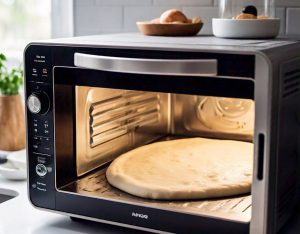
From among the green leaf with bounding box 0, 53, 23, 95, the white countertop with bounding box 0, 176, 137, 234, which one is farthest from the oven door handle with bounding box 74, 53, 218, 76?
the green leaf with bounding box 0, 53, 23, 95

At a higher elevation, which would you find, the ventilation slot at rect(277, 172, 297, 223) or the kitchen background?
the kitchen background

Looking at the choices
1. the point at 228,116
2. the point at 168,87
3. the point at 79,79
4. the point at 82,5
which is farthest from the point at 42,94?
the point at 82,5

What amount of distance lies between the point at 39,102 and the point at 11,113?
60 cm

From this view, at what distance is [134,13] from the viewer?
162 cm

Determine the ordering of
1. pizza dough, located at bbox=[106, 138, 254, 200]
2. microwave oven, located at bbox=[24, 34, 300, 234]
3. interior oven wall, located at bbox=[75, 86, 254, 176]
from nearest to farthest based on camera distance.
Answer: microwave oven, located at bbox=[24, 34, 300, 234] → pizza dough, located at bbox=[106, 138, 254, 200] → interior oven wall, located at bbox=[75, 86, 254, 176]

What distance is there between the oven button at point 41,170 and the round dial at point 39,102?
0.11 meters

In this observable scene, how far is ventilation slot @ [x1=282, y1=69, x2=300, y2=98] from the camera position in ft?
3.29

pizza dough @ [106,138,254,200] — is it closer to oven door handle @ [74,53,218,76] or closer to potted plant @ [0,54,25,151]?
oven door handle @ [74,53,218,76]

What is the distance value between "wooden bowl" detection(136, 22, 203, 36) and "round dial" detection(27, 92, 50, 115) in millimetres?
316

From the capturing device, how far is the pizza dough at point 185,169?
3.65 feet

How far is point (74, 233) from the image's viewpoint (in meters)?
1.18

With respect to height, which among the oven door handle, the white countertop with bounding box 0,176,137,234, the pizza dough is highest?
the oven door handle

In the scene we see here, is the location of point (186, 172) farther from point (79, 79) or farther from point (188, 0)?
point (188, 0)

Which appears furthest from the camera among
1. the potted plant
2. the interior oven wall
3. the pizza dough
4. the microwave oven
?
the potted plant
